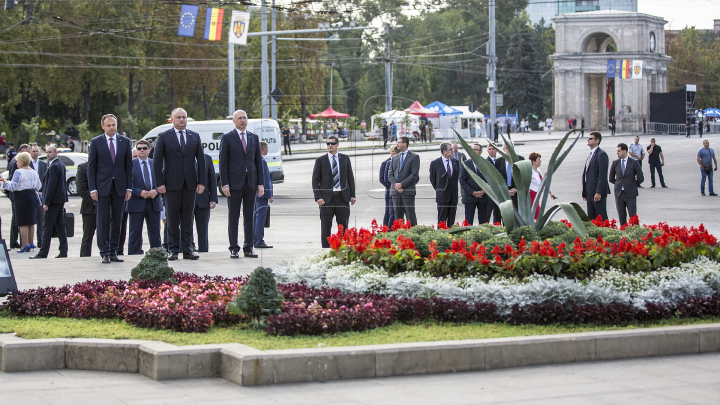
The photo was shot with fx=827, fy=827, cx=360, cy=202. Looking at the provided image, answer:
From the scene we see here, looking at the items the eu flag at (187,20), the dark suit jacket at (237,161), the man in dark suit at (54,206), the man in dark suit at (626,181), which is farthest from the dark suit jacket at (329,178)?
the eu flag at (187,20)

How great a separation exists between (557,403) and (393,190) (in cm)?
836

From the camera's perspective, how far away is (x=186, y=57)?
59.3m

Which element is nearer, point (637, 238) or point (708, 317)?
point (708, 317)

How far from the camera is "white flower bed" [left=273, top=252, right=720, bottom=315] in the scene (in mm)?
7098

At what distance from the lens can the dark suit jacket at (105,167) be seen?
433 inches

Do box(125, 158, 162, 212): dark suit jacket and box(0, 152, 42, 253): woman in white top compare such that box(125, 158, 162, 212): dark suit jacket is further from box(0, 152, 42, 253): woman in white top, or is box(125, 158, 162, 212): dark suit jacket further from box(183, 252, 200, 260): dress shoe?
box(0, 152, 42, 253): woman in white top

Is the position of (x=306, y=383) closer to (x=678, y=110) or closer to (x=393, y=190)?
(x=393, y=190)

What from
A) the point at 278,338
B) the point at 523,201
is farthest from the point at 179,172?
the point at 278,338

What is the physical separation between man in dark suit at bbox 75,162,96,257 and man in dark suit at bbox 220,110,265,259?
2.66 m

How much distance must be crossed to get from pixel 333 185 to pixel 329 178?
0.12 meters

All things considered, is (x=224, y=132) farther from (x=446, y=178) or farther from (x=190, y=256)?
(x=190, y=256)

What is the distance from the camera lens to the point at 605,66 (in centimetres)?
6750

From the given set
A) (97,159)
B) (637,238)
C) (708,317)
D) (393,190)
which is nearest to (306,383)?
(708,317)

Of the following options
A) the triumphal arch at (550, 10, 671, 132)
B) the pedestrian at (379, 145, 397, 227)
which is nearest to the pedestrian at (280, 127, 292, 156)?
the pedestrian at (379, 145, 397, 227)
